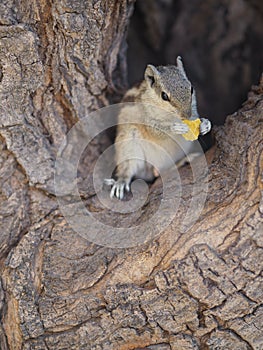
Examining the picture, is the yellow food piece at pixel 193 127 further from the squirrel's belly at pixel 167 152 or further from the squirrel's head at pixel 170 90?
the squirrel's belly at pixel 167 152

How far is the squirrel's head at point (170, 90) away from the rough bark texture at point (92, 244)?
1.22 feet

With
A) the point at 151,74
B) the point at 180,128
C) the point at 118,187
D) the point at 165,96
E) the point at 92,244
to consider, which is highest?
the point at 151,74

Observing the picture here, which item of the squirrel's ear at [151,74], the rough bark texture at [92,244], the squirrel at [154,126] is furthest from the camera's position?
the squirrel's ear at [151,74]

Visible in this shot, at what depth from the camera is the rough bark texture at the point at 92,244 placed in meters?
2.40

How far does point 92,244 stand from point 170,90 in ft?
4.09

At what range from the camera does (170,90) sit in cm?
322

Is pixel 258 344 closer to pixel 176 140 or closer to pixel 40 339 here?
pixel 40 339

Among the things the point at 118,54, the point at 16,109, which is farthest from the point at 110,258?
the point at 118,54

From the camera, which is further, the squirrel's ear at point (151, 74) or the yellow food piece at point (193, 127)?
the squirrel's ear at point (151, 74)

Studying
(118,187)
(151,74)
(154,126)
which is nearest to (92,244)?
(118,187)

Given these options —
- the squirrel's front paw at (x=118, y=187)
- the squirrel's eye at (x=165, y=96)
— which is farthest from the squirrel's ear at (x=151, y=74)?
the squirrel's front paw at (x=118, y=187)

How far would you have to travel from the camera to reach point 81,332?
254cm

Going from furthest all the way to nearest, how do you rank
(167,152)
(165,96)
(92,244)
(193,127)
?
(167,152)
(165,96)
(193,127)
(92,244)

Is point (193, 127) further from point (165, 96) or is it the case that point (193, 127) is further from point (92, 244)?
point (92, 244)
